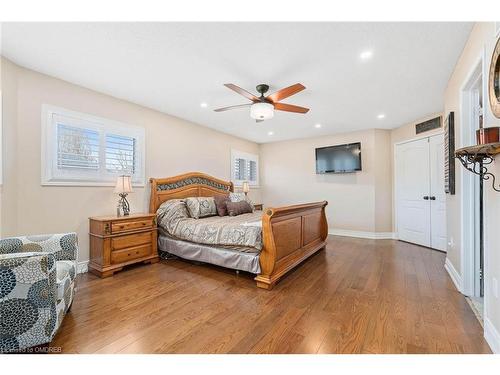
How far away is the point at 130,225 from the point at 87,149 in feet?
4.06

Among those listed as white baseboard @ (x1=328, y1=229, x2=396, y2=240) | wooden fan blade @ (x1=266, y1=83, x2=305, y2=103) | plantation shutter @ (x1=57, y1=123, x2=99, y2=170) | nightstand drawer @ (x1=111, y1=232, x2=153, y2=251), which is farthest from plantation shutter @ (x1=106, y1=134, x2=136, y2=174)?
white baseboard @ (x1=328, y1=229, x2=396, y2=240)

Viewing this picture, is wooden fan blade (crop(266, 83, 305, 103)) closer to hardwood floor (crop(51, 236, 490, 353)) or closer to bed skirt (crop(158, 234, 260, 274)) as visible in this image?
bed skirt (crop(158, 234, 260, 274))

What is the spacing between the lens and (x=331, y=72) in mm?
2783

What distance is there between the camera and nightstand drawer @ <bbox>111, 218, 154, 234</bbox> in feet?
10.2

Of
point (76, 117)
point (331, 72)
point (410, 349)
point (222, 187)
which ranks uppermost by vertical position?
point (331, 72)

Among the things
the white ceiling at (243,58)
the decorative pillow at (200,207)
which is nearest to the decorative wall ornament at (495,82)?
the white ceiling at (243,58)

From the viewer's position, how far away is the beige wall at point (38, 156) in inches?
102

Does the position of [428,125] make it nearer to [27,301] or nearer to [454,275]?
[454,275]

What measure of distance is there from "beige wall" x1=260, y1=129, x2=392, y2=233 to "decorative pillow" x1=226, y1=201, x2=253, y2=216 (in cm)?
236

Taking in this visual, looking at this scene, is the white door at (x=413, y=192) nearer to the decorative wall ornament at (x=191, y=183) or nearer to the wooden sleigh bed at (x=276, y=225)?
the wooden sleigh bed at (x=276, y=225)
